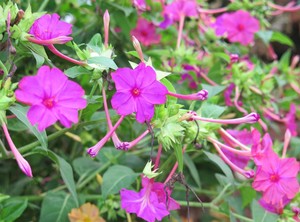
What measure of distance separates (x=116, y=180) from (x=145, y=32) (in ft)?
1.85

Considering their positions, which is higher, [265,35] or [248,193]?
[265,35]

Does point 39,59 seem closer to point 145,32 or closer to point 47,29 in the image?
point 47,29

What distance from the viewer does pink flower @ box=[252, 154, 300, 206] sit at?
936 mm

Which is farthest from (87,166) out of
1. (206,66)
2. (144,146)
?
(206,66)

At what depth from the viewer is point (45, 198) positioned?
3.67 ft

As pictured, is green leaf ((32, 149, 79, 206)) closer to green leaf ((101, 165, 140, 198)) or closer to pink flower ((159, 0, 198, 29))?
green leaf ((101, 165, 140, 198))

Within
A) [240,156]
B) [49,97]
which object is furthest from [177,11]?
[49,97]

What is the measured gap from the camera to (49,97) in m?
0.73

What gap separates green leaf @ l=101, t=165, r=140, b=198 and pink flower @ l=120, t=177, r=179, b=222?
13 cm

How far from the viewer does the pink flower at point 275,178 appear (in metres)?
0.94

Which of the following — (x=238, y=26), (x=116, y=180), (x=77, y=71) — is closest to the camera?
(x=77, y=71)

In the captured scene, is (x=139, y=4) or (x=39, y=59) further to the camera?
(x=139, y=4)

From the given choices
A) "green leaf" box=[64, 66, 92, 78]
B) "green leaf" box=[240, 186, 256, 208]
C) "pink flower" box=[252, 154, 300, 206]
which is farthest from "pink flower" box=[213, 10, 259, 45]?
"green leaf" box=[64, 66, 92, 78]

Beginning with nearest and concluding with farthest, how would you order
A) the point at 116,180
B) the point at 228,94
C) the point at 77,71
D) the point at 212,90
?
1. the point at 77,71
2. the point at 116,180
3. the point at 212,90
4. the point at 228,94
